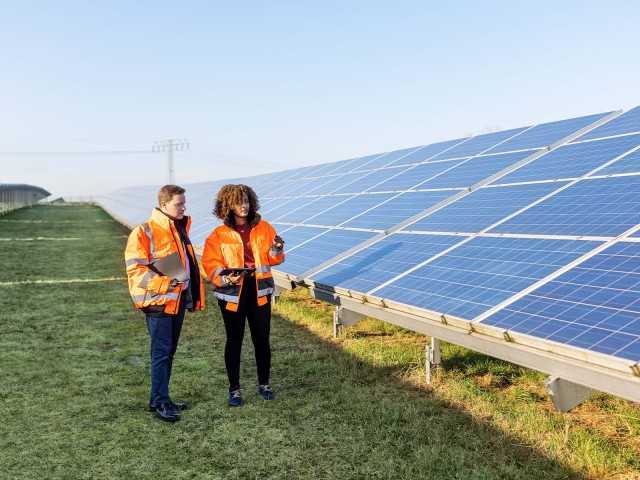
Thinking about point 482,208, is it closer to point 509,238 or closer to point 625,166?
point 509,238

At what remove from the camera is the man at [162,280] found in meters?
5.67

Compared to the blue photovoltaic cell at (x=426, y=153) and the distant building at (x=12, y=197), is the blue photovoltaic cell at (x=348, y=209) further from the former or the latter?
the distant building at (x=12, y=197)

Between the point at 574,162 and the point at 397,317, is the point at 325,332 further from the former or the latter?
the point at 574,162

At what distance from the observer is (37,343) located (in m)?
8.63

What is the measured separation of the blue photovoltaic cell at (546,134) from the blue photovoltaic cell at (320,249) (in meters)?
3.66

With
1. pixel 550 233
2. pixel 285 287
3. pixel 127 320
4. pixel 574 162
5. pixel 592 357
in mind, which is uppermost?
pixel 574 162

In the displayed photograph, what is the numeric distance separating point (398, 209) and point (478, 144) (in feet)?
12.5

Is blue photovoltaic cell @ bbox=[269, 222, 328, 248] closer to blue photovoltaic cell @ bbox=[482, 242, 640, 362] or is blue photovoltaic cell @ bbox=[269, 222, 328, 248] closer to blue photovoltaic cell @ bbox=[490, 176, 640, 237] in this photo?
blue photovoltaic cell @ bbox=[490, 176, 640, 237]

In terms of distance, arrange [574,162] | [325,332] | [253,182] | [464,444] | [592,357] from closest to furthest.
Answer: [592,357], [464,444], [574,162], [325,332], [253,182]

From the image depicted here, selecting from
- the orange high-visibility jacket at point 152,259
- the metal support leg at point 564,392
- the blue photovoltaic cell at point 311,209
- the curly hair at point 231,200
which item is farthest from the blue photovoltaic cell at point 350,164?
the metal support leg at point 564,392

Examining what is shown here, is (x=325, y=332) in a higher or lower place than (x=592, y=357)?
lower

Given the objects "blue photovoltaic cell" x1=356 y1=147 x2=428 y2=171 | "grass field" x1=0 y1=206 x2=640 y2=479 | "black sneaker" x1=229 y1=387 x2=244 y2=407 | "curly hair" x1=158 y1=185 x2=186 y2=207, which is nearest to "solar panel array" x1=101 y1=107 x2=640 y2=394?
"grass field" x1=0 y1=206 x2=640 y2=479

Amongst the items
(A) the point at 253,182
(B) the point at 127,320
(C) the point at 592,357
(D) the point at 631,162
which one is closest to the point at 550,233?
(D) the point at 631,162

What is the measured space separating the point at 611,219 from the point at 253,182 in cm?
1914
